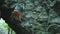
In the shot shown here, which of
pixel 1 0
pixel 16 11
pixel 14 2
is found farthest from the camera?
pixel 14 2

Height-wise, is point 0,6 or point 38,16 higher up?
point 0,6

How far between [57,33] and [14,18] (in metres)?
0.47

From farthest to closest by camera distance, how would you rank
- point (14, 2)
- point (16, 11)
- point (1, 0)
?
point (14, 2) → point (1, 0) → point (16, 11)

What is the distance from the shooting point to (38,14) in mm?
1688

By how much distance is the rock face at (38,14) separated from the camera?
164 centimetres

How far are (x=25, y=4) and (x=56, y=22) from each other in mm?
→ 362

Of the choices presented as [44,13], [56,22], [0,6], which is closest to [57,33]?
[56,22]

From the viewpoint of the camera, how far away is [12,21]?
4.81ft

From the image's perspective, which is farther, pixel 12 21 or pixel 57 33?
pixel 57 33

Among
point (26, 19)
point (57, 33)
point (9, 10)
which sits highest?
point (9, 10)

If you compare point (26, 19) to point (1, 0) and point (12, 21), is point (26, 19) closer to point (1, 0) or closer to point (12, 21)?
point (12, 21)

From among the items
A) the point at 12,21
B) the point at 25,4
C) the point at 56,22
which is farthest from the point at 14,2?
the point at 56,22

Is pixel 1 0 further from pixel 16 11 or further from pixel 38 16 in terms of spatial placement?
pixel 38 16

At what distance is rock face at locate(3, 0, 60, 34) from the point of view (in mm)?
1639
